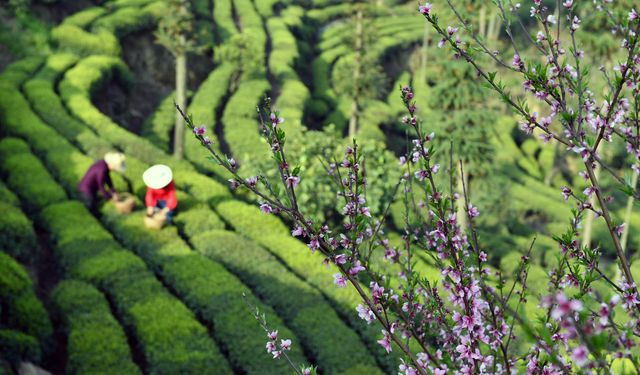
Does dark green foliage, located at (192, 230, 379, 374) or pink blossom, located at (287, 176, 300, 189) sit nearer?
pink blossom, located at (287, 176, 300, 189)

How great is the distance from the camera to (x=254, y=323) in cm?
1041

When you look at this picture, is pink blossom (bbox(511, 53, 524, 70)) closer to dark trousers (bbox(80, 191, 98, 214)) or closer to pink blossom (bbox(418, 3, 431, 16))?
pink blossom (bbox(418, 3, 431, 16))

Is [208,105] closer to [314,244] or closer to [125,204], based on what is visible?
[125,204]

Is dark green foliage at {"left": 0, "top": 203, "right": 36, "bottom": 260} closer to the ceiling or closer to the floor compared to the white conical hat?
closer to the floor

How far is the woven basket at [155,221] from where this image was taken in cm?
1309

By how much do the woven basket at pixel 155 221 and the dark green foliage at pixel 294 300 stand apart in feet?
2.90

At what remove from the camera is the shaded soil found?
84.6 feet

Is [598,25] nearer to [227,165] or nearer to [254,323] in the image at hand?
[254,323]

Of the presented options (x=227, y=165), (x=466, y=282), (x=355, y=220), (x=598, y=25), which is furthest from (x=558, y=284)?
(x=598, y=25)

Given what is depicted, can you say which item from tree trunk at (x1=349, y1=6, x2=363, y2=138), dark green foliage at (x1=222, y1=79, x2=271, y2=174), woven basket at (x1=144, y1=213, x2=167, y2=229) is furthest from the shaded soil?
woven basket at (x1=144, y1=213, x2=167, y2=229)

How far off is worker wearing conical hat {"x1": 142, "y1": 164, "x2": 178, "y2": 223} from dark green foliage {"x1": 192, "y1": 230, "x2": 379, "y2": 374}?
103 cm

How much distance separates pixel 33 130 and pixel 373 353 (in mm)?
13478

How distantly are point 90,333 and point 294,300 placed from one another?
13.2 ft

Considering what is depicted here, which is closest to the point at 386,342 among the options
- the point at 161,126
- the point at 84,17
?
the point at 161,126
